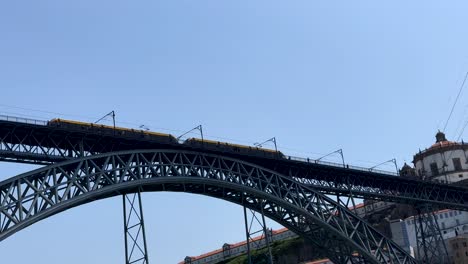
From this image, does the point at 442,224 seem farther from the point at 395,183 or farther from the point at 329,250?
the point at 329,250

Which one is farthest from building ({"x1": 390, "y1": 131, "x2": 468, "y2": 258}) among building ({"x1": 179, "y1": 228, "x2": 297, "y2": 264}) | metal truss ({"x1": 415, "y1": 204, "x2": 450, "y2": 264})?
metal truss ({"x1": 415, "y1": 204, "x2": 450, "y2": 264})

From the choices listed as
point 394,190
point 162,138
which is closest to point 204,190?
point 162,138

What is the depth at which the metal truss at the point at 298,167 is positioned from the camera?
120 feet

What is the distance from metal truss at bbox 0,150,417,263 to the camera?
34031 mm

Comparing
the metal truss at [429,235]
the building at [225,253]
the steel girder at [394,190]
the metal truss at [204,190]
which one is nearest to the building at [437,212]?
the building at [225,253]

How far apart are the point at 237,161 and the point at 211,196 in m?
3.51

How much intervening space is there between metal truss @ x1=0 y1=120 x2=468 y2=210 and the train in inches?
18.3

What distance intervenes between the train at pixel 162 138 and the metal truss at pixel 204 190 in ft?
3.42

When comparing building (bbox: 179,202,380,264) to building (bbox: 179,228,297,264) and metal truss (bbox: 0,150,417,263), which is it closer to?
building (bbox: 179,228,297,264)

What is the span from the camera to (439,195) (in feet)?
212

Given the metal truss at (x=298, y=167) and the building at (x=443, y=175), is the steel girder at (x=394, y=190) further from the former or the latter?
the building at (x=443, y=175)

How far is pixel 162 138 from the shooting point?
44125mm

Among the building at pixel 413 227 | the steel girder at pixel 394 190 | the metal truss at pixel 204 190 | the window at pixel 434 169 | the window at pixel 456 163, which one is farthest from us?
the window at pixel 434 169

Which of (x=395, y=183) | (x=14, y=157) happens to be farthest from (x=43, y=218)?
(x=395, y=183)
